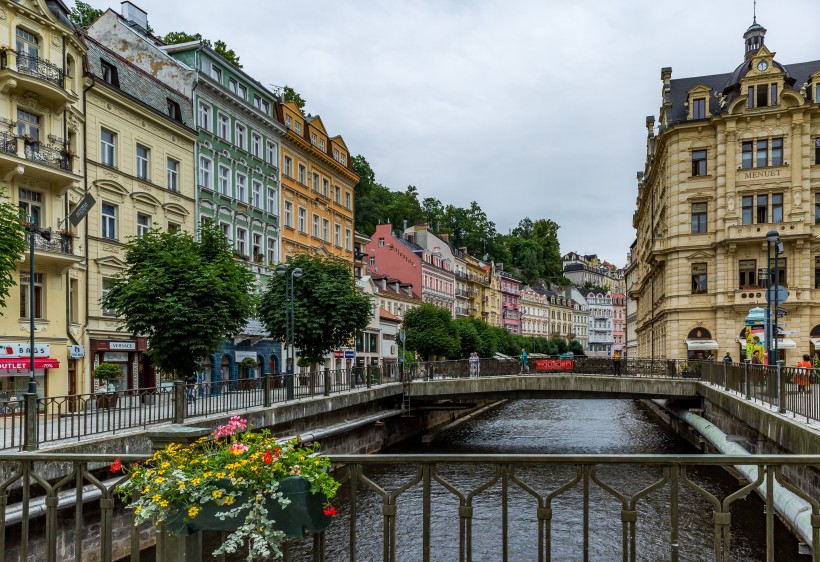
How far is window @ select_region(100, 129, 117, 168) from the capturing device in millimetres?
27828

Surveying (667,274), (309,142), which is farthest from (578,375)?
(309,142)

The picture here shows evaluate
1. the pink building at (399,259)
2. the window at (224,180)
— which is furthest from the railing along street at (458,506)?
the pink building at (399,259)

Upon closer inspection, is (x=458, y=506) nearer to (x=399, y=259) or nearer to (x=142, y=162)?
(x=142, y=162)

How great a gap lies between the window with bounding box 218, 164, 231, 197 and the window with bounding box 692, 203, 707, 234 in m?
26.7

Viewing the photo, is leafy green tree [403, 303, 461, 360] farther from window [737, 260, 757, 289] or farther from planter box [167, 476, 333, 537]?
planter box [167, 476, 333, 537]

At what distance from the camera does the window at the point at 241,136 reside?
38.2 m

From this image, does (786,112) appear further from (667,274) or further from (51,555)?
(51,555)

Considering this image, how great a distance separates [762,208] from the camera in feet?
136

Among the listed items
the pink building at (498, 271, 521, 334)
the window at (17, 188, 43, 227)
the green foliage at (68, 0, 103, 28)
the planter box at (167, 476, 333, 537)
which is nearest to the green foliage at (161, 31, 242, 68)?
the green foliage at (68, 0, 103, 28)

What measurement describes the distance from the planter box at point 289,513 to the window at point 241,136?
35.8 m

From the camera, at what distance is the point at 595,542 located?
15336 millimetres

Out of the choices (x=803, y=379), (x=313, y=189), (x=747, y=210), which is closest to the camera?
(x=803, y=379)

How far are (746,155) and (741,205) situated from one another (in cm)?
290

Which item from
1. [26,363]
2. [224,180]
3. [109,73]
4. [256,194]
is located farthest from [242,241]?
[26,363]
